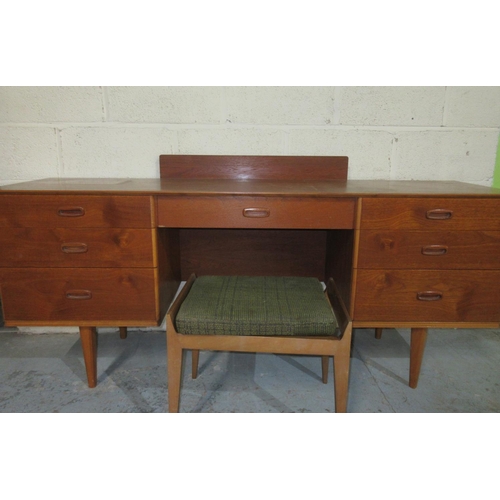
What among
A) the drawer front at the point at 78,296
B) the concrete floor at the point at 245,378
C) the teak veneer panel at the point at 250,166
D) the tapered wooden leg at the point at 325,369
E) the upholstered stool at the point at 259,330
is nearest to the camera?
the upholstered stool at the point at 259,330

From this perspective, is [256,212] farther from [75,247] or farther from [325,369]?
[325,369]

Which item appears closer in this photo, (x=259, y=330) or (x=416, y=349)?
(x=259, y=330)

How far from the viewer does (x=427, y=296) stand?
128 centimetres

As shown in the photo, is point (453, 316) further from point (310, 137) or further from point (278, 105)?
point (278, 105)

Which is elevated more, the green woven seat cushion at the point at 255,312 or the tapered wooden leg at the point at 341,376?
the green woven seat cushion at the point at 255,312

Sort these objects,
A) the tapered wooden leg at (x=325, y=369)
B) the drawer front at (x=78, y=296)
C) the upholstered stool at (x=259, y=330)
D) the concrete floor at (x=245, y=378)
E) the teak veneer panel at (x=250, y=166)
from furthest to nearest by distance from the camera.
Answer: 1. the teak veneer panel at (x=250, y=166)
2. the tapered wooden leg at (x=325, y=369)
3. the concrete floor at (x=245, y=378)
4. the drawer front at (x=78, y=296)
5. the upholstered stool at (x=259, y=330)

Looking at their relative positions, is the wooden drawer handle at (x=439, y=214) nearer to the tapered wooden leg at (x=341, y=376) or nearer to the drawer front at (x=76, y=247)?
the tapered wooden leg at (x=341, y=376)

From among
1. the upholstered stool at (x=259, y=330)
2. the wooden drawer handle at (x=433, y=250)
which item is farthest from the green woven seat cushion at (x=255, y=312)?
the wooden drawer handle at (x=433, y=250)

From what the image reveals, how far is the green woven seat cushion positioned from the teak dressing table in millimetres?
139

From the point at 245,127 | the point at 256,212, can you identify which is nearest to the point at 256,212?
the point at 256,212

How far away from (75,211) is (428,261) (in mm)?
1160

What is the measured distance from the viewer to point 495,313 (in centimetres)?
130

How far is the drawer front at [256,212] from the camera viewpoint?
4.02 feet

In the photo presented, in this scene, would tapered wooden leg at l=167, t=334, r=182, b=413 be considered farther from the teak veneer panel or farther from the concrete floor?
the teak veneer panel
